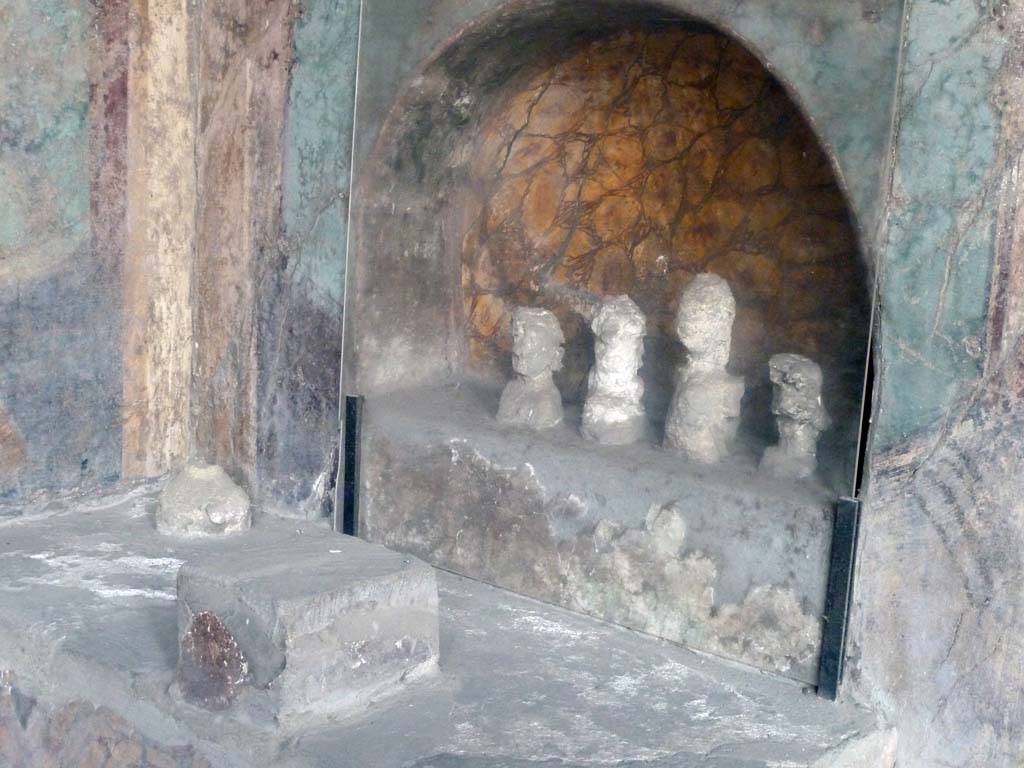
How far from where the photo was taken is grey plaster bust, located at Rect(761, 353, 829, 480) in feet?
10.4

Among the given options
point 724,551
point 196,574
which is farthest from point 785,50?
point 196,574

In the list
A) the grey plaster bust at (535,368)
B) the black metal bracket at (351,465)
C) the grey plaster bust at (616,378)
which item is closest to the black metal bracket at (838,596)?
the grey plaster bust at (616,378)

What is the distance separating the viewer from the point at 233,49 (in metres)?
3.93

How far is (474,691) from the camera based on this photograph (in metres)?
2.98

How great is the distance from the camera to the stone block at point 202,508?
3805 millimetres

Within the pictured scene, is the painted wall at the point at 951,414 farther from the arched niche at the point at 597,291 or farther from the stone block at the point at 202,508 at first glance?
the stone block at the point at 202,508

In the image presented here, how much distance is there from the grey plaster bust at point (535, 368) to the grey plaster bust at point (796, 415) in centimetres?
70

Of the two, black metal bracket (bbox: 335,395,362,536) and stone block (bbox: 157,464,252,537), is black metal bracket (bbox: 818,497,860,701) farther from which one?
stone block (bbox: 157,464,252,537)

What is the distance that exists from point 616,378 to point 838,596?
0.90 m

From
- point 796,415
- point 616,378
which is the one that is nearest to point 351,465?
point 616,378

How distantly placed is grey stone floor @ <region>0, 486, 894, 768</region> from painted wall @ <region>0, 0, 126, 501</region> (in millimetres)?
373

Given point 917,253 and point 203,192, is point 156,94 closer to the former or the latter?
point 203,192

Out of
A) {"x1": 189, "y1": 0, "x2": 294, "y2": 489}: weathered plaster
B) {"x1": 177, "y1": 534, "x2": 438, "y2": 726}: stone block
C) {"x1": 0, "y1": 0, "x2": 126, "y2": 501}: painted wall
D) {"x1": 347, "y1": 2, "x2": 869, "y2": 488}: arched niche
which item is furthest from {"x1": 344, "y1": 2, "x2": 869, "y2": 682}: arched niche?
{"x1": 0, "y1": 0, "x2": 126, "y2": 501}: painted wall

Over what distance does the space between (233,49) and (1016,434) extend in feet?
8.09
